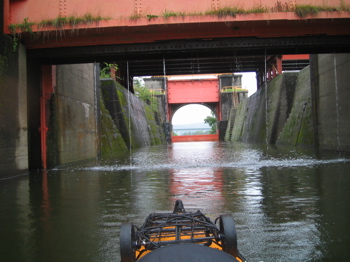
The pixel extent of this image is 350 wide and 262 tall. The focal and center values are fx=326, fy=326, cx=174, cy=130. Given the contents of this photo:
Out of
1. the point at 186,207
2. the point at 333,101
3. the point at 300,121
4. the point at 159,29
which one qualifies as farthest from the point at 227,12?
the point at 300,121

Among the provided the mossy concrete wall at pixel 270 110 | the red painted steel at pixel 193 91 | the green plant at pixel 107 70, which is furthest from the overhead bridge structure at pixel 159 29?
the red painted steel at pixel 193 91

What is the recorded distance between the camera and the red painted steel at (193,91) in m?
51.3

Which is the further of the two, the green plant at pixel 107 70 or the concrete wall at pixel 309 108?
the green plant at pixel 107 70

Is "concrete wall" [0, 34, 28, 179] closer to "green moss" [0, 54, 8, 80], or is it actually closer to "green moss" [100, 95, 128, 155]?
"green moss" [0, 54, 8, 80]

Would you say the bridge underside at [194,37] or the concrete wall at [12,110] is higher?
the bridge underside at [194,37]

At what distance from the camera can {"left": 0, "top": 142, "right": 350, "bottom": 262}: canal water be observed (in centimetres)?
287

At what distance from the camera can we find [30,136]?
35.2 ft

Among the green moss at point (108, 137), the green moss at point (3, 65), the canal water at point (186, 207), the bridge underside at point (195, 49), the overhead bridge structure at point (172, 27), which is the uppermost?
the overhead bridge structure at point (172, 27)

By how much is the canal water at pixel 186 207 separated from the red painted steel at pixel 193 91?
44.1 meters

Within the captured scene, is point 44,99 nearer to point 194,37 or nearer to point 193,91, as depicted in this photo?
point 194,37

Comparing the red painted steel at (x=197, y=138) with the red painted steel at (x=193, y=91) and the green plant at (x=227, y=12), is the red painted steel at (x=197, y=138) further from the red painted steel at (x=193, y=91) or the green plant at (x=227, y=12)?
the green plant at (x=227, y=12)

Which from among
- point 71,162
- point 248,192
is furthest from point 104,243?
point 71,162

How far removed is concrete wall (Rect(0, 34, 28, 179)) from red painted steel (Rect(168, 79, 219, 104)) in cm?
4221

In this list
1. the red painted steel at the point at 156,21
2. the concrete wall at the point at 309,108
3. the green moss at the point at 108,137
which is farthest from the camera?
the green moss at the point at 108,137
